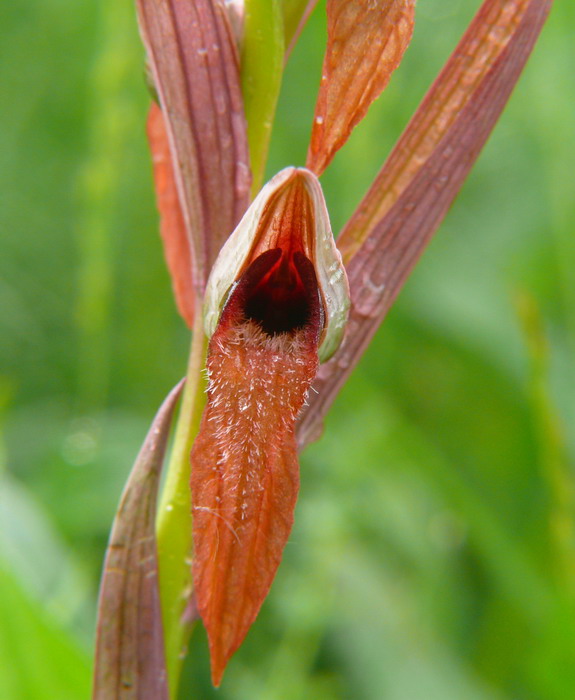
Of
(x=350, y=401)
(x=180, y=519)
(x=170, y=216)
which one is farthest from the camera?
(x=350, y=401)

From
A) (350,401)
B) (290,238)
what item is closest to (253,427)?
(290,238)

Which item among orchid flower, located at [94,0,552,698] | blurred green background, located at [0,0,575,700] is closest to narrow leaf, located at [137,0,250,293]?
orchid flower, located at [94,0,552,698]

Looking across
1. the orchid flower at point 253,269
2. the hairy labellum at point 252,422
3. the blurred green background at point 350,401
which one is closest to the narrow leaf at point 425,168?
the orchid flower at point 253,269

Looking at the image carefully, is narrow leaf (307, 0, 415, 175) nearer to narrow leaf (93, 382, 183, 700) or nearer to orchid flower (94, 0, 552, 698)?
orchid flower (94, 0, 552, 698)

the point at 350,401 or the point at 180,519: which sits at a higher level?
the point at 180,519

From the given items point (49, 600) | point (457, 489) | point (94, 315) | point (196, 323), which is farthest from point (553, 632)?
point (94, 315)

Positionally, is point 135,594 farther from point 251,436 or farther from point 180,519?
point 251,436

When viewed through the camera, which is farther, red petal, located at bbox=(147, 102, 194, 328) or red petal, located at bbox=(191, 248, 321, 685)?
red petal, located at bbox=(147, 102, 194, 328)

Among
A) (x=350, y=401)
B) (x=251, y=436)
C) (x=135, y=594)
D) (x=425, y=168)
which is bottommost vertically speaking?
(x=350, y=401)
